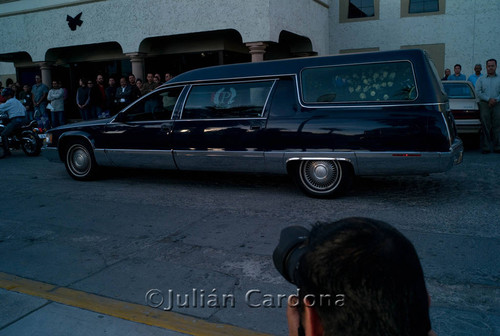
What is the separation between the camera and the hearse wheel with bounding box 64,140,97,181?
7.82 m

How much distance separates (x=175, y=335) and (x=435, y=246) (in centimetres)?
257

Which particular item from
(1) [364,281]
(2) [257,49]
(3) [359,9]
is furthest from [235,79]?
(3) [359,9]

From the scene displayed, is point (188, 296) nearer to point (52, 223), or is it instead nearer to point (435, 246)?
point (435, 246)

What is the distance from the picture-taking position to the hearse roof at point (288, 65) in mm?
5734

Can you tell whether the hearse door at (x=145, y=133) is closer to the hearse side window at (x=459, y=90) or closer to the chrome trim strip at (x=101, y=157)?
the chrome trim strip at (x=101, y=157)

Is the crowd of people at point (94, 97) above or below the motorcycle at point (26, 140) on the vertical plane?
above

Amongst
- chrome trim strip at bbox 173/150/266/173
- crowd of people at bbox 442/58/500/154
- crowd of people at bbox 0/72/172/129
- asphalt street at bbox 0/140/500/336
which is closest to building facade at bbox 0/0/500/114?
crowd of people at bbox 0/72/172/129

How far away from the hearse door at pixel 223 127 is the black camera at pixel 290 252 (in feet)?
16.8

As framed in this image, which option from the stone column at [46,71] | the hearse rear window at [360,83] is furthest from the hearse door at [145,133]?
the stone column at [46,71]

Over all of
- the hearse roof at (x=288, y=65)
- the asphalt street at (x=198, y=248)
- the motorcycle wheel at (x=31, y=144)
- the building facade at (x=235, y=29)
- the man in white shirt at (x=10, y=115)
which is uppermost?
the building facade at (x=235, y=29)

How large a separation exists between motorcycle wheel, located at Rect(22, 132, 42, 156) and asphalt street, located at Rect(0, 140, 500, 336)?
4627mm

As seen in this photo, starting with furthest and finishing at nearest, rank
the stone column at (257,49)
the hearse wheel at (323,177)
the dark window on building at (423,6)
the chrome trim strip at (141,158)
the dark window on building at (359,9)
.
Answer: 1. the dark window on building at (359,9)
2. the dark window on building at (423,6)
3. the stone column at (257,49)
4. the chrome trim strip at (141,158)
5. the hearse wheel at (323,177)

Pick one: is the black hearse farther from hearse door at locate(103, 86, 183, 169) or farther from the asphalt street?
the asphalt street


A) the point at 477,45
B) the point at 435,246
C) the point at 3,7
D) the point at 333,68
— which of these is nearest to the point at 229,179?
the point at 333,68
